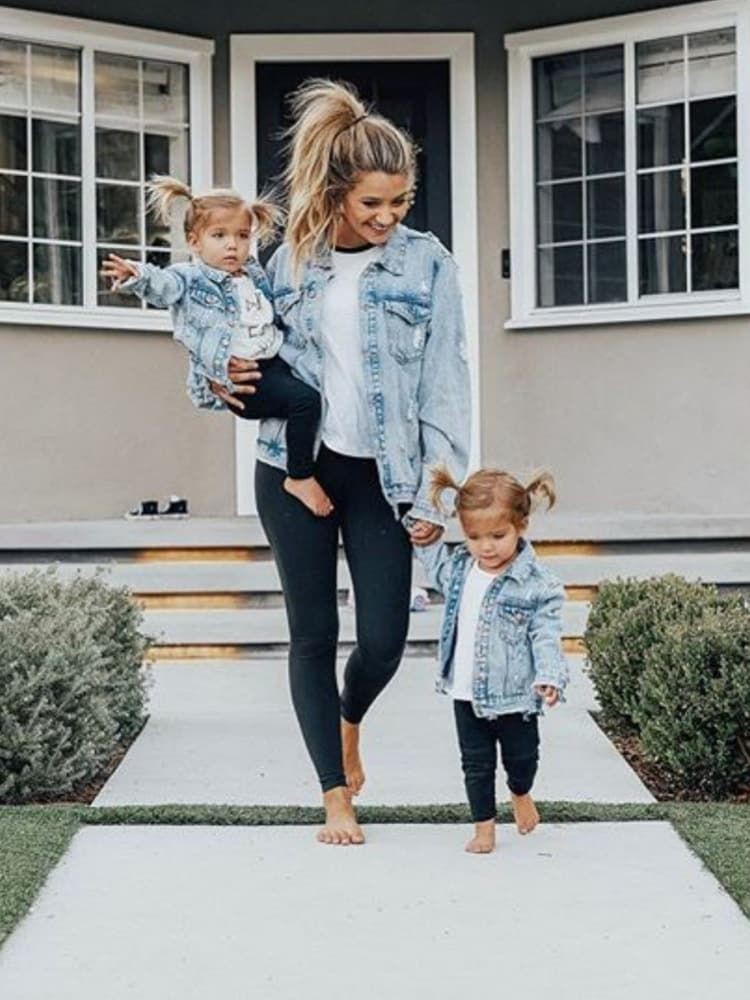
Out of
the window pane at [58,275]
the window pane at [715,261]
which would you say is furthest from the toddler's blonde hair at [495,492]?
the window pane at [58,275]

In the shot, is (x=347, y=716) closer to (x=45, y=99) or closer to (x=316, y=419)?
(x=316, y=419)

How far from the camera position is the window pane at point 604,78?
965 cm

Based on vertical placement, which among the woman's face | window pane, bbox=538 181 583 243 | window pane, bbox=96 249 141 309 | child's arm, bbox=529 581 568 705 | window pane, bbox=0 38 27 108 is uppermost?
window pane, bbox=0 38 27 108

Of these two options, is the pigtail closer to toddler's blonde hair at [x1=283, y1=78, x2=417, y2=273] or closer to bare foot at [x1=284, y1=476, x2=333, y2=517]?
bare foot at [x1=284, y1=476, x2=333, y2=517]

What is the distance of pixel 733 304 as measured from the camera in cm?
925


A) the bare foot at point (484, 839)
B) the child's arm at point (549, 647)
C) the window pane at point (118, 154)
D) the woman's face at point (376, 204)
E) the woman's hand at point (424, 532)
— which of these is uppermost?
the window pane at point (118, 154)

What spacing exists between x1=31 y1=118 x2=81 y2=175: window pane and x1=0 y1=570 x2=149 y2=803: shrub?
4364 mm

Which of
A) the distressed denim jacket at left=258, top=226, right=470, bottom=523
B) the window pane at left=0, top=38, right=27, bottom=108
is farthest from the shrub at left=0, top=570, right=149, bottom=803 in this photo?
the window pane at left=0, top=38, right=27, bottom=108

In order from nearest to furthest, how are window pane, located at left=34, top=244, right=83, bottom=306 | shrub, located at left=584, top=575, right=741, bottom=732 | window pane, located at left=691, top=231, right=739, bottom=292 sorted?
shrub, located at left=584, top=575, right=741, bottom=732 < window pane, located at left=691, top=231, right=739, bottom=292 < window pane, located at left=34, top=244, right=83, bottom=306

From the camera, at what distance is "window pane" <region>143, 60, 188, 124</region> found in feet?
32.3

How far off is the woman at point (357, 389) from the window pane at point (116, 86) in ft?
18.4

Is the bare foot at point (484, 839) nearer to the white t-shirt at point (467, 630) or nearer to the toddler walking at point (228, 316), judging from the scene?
the white t-shirt at point (467, 630)

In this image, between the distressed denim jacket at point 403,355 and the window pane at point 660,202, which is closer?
the distressed denim jacket at point 403,355

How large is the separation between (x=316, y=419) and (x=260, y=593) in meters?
3.72
